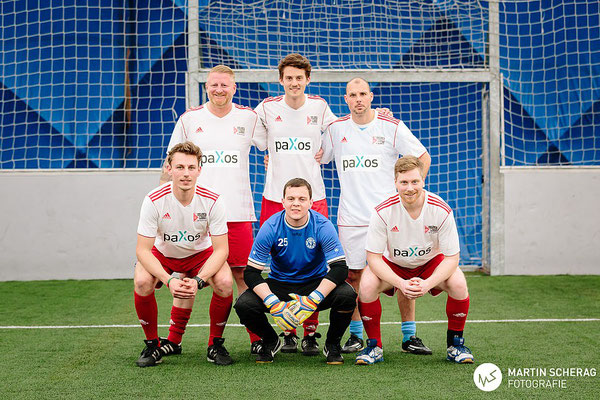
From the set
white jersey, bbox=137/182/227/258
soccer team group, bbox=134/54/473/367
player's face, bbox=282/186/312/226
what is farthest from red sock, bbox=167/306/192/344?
player's face, bbox=282/186/312/226

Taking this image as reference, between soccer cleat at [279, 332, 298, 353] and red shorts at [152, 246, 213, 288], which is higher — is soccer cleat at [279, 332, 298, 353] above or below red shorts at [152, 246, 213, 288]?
below

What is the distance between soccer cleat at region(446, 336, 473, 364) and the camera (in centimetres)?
301

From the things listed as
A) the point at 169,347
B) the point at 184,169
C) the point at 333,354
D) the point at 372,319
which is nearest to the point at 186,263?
the point at 169,347

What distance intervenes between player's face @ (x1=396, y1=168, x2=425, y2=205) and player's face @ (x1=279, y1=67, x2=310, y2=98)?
32.0 inches

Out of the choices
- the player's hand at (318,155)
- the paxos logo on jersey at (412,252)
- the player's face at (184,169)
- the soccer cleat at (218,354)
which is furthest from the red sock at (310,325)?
the player's face at (184,169)

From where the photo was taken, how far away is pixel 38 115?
261 inches

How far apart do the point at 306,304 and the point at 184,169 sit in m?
0.85

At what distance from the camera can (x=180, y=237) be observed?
127 inches

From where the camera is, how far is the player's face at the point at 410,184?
300 centimetres

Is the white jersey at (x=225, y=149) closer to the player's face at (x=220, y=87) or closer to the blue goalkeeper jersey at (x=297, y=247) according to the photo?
the player's face at (x=220, y=87)

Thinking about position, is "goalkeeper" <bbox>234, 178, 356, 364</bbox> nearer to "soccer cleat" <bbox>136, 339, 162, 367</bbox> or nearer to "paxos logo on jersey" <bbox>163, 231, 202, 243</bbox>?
"paxos logo on jersey" <bbox>163, 231, 202, 243</bbox>

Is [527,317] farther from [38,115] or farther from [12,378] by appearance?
[38,115]

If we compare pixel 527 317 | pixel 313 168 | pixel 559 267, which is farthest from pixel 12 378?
pixel 559 267

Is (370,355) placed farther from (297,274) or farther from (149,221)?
(149,221)
